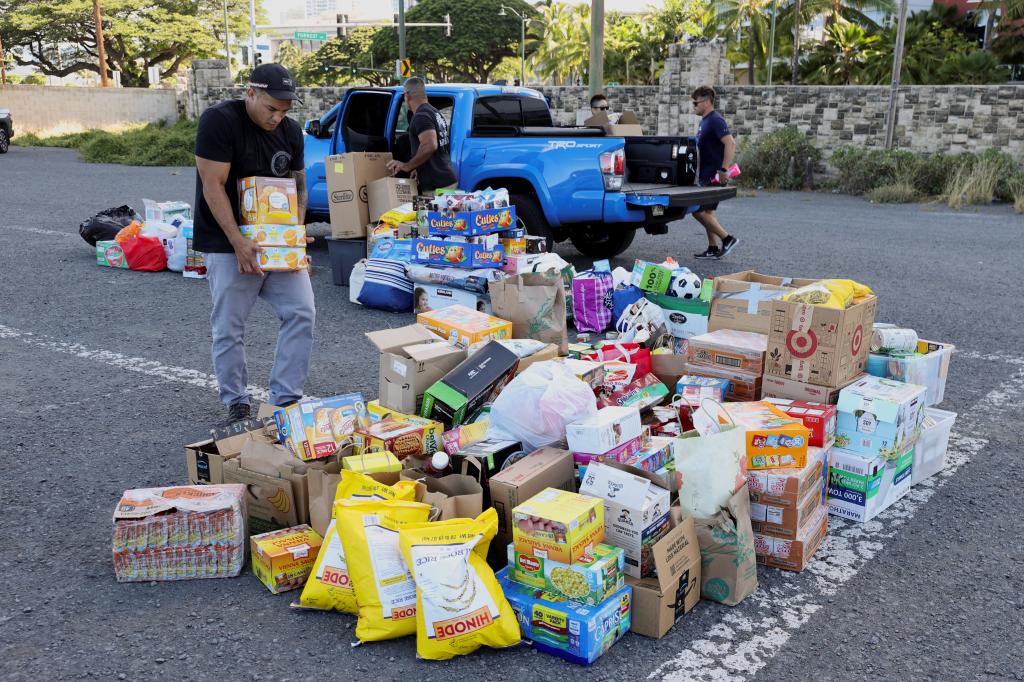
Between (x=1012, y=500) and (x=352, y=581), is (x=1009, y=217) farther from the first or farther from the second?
(x=352, y=581)

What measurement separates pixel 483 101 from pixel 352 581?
288 inches

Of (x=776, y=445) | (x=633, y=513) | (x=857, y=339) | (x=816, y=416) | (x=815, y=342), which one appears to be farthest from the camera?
(x=857, y=339)

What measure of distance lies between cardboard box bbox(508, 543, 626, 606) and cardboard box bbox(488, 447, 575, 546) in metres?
0.28

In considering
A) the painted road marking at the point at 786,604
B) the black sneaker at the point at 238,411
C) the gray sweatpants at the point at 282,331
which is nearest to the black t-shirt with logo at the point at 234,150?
the gray sweatpants at the point at 282,331

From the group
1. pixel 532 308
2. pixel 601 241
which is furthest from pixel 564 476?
pixel 601 241

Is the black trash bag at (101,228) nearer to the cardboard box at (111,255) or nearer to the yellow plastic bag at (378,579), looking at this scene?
the cardboard box at (111,255)

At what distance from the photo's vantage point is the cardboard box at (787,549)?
362 centimetres

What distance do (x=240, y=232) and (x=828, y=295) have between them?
3017mm

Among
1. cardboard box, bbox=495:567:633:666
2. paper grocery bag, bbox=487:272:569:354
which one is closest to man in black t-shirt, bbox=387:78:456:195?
paper grocery bag, bbox=487:272:569:354

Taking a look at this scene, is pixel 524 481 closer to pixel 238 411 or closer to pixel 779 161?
pixel 238 411

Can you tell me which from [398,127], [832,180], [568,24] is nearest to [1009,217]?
[832,180]

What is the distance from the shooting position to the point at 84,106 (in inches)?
1635

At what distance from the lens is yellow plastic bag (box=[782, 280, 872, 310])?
4.22 meters

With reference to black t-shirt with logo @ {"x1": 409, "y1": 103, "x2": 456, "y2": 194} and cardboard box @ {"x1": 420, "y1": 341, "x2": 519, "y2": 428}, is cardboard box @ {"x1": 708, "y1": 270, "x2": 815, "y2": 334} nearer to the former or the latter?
cardboard box @ {"x1": 420, "y1": 341, "x2": 519, "y2": 428}
